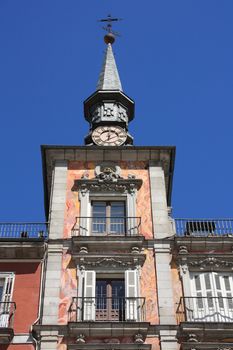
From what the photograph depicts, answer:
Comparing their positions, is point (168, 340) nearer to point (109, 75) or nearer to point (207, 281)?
point (207, 281)

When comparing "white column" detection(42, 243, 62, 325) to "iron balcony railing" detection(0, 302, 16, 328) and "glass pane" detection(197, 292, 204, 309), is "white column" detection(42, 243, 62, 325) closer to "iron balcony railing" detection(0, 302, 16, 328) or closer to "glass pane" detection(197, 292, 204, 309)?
"iron balcony railing" detection(0, 302, 16, 328)

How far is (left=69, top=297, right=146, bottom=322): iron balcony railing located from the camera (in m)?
24.2

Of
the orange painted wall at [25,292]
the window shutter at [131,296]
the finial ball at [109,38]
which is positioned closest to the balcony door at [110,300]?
the window shutter at [131,296]

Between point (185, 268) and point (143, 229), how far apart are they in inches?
114

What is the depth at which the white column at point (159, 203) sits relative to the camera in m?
28.1

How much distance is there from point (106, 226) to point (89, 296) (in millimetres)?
4552

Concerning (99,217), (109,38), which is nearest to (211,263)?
(99,217)

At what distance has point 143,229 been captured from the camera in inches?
1111

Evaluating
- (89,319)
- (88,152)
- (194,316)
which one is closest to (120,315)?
(89,319)

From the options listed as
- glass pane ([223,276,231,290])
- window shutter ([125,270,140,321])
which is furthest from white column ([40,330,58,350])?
glass pane ([223,276,231,290])

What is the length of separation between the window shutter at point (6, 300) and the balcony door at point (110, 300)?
3.46m

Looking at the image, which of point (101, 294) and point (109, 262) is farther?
point (109, 262)

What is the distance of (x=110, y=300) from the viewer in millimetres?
25141

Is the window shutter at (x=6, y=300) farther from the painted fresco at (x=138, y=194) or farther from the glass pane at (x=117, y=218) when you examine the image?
the glass pane at (x=117, y=218)
